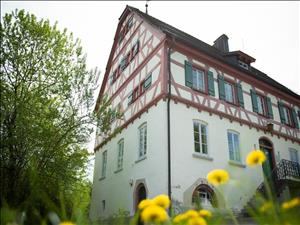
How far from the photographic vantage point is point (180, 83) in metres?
12.2

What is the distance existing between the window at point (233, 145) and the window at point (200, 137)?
1.53 meters

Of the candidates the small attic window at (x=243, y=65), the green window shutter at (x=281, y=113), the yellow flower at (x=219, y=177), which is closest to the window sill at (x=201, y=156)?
the green window shutter at (x=281, y=113)

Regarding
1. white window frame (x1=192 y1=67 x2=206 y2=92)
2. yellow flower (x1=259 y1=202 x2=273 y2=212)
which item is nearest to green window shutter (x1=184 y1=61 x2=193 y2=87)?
white window frame (x1=192 y1=67 x2=206 y2=92)

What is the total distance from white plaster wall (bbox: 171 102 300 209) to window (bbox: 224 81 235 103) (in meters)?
1.30

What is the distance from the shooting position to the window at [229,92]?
1399 centimetres

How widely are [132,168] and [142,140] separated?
4.53 ft

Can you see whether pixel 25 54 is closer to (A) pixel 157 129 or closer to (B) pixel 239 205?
(A) pixel 157 129

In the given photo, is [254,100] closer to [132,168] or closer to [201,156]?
[201,156]

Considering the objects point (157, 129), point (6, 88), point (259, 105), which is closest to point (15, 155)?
point (6, 88)

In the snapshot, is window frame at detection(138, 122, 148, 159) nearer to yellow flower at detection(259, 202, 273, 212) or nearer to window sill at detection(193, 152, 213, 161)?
window sill at detection(193, 152, 213, 161)

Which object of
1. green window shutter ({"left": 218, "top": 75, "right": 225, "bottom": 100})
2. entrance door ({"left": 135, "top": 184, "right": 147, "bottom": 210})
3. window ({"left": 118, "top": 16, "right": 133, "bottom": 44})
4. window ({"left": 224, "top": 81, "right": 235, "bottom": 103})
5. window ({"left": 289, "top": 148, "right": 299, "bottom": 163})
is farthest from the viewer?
window ({"left": 118, "top": 16, "right": 133, "bottom": 44})

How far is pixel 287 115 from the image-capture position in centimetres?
1714

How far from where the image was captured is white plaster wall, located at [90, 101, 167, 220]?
1083cm

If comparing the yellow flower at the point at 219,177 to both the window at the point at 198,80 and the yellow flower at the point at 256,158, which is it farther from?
the window at the point at 198,80
